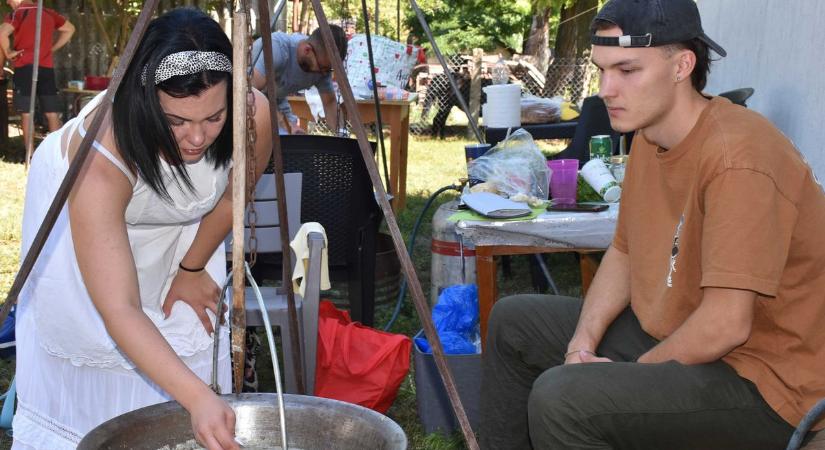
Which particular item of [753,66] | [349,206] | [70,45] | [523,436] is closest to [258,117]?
[523,436]

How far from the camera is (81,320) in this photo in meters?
2.09

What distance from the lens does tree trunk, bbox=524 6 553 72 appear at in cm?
1489

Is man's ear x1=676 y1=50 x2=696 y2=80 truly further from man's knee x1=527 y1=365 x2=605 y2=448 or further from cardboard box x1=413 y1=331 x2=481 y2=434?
cardboard box x1=413 y1=331 x2=481 y2=434

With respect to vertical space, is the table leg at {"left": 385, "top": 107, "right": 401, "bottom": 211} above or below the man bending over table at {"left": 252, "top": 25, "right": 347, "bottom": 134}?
below

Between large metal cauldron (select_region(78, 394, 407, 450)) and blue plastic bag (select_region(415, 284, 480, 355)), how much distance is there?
141 centimetres

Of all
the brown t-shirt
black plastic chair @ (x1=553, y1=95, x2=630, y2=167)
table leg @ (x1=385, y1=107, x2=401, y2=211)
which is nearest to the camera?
the brown t-shirt

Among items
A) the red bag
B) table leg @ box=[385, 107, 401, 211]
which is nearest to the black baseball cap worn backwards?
the red bag

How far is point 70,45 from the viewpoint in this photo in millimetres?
12617

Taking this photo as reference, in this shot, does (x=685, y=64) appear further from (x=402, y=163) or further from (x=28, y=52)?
(x=28, y=52)

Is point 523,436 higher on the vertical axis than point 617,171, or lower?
lower

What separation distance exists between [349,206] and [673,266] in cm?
220

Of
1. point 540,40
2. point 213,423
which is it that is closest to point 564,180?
point 213,423

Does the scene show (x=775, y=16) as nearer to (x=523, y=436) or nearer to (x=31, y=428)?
(x=523, y=436)

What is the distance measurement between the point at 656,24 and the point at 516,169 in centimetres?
163
